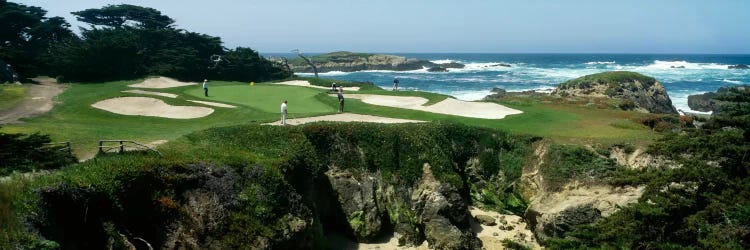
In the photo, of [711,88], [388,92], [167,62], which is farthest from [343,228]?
[711,88]

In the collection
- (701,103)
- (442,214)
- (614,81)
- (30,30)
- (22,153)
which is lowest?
(442,214)

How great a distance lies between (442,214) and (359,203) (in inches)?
120

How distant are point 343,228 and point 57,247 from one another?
34.2 ft

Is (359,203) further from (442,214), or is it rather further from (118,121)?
(118,121)

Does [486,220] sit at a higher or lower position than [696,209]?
lower

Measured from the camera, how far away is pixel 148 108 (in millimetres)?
27250

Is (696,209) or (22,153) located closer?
(22,153)

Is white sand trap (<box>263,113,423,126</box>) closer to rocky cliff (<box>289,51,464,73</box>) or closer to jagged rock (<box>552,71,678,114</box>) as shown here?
jagged rock (<box>552,71,678,114</box>)

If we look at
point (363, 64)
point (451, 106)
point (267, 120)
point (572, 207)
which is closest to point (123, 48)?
point (267, 120)

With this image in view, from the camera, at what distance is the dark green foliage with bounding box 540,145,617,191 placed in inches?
763

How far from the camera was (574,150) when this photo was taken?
20.3 m

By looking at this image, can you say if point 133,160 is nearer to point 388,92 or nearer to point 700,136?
point 700,136

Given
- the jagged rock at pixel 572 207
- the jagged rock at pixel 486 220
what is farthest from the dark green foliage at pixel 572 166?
the jagged rock at pixel 486 220

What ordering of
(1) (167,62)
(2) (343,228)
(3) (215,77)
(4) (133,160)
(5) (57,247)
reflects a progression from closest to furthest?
(5) (57,247)
(4) (133,160)
(2) (343,228)
(1) (167,62)
(3) (215,77)
